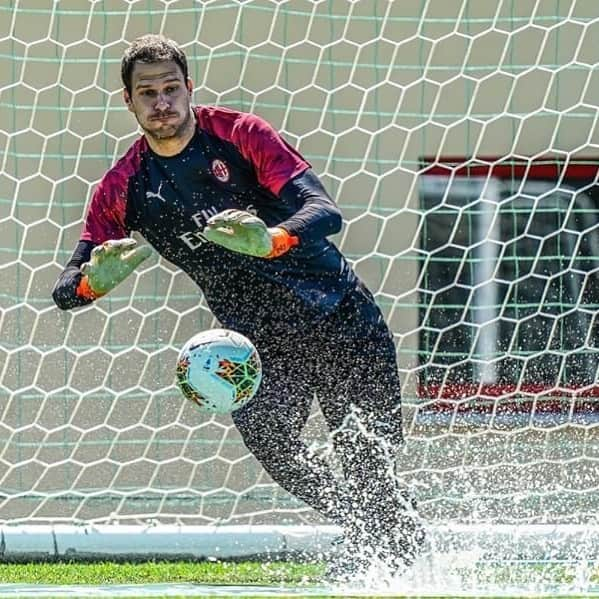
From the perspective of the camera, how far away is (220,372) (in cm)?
476

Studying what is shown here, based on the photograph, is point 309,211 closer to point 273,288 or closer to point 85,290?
point 273,288

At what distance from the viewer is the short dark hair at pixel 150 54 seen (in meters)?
5.00

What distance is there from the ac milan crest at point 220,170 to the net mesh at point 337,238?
1776mm

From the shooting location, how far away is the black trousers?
5.13 m


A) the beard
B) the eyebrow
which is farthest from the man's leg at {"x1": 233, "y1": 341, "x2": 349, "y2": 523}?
the eyebrow

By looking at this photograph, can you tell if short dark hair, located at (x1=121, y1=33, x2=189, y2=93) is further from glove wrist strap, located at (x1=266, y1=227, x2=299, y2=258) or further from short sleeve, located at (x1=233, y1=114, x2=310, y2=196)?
glove wrist strap, located at (x1=266, y1=227, x2=299, y2=258)

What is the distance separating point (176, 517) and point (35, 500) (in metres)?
0.77

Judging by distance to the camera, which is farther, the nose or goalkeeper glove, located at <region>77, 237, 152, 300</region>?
the nose

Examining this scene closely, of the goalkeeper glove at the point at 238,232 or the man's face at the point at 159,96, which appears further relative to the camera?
the man's face at the point at 159,96

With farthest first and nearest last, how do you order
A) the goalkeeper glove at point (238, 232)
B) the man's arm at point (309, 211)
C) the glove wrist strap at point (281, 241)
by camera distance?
the man's arm at point (309, 211)
the glove wrist strap at point (281, 241)
the goalkeeper glove at point (238, 232)

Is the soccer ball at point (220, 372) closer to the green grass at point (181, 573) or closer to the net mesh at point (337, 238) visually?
the green grass at point (181, 573)

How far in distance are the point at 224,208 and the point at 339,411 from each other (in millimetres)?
739

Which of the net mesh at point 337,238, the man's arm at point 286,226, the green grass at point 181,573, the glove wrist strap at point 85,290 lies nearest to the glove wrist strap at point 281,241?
the man's arm at point 286,226

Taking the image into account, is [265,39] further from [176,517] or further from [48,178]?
[176,517]
